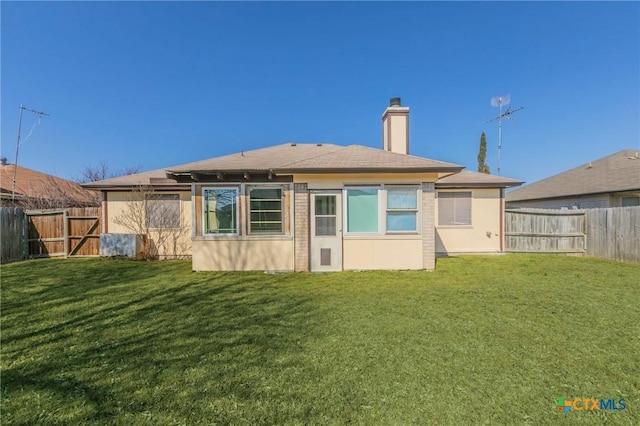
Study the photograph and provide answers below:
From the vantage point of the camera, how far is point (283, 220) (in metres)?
8.46

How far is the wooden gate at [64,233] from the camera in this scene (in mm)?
11078

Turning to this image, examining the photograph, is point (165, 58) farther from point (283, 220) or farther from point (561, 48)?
point (561, 48)

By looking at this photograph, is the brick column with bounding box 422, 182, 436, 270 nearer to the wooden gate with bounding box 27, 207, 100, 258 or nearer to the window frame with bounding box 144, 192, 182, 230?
the window frame with bounding box 144, 192, 182, 230

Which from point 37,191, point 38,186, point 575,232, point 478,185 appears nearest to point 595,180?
point 575,232

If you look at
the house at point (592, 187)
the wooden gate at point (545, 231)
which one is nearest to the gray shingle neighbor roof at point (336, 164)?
the wooden gate at point (545, 231)

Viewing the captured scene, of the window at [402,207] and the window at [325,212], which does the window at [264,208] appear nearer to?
the window at [325,212]

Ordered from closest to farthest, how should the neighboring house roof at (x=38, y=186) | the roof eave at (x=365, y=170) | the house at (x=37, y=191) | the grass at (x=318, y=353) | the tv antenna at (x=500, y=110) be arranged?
the grass at (x=318, y=353) → the roof eave at (x=365, y=170) → the house at (x=37, y=191) → the tv antenna at (x=500, y=110) → the neighboring house roof at (x=38, y=186)

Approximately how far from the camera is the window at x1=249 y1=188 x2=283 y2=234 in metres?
8.47

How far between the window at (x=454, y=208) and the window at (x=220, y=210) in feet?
26.9

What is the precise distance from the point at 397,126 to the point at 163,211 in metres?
9.87

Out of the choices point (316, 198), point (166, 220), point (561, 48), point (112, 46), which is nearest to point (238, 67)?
point (112, 46)

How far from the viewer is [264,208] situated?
8484 millimetres

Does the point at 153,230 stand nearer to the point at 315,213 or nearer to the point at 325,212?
the point at 315,213

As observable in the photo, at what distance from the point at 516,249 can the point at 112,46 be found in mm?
18469
